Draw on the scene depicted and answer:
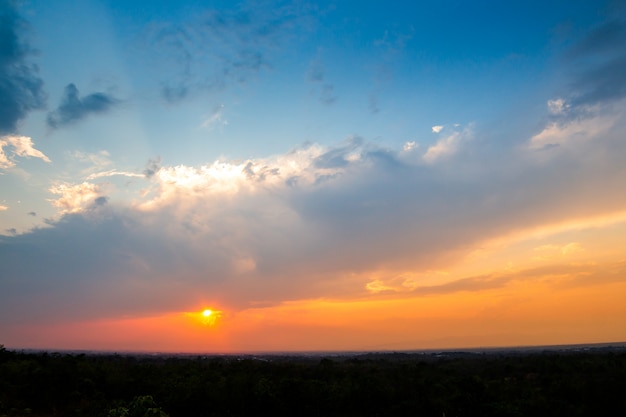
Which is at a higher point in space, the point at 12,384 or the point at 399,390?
the point at 12,384

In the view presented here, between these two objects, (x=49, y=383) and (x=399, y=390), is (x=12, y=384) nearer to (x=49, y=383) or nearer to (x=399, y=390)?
(x=49, y=383)

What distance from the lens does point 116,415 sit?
18734 millimetres

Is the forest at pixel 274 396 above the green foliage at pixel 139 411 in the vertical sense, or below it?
below

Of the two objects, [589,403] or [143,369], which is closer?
[589,403]

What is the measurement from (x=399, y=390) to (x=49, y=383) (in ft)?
81.4

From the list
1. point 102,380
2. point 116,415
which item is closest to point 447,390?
point 116,415

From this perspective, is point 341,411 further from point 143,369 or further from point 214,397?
point 143,369

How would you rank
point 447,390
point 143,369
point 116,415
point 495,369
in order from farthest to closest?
point 495,369, point 143,369, point 447,390, point 116,415

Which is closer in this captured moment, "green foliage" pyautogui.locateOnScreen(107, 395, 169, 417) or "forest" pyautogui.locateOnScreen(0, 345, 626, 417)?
"green foliage" pyautogui.locateOnScreen(107, 395, 169, 417)

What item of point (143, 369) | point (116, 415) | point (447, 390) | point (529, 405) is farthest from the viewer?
point (143, 369)

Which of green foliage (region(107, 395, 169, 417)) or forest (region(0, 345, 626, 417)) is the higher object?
green foliage (region(107, 395, 169, 417))

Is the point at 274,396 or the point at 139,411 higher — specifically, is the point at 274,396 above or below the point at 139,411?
below

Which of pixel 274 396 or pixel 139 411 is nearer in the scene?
pixel 139 411

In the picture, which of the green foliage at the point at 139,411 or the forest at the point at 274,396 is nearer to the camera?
the green foliage at the point at 139,411
